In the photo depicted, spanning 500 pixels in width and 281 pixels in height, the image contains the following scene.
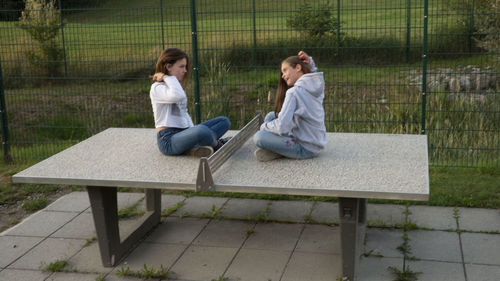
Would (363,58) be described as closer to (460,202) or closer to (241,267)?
(460,202)

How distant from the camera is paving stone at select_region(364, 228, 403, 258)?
4.94m

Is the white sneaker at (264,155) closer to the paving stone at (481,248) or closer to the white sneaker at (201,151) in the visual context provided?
the white sneaker at (201,151)

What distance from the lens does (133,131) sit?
6086mm

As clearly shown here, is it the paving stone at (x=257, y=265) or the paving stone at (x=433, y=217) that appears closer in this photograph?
the paving stone at (x=257, y=265)

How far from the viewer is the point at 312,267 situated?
472 centimetres

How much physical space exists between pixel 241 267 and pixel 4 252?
2144 millimetres

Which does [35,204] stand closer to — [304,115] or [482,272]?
[304,115]

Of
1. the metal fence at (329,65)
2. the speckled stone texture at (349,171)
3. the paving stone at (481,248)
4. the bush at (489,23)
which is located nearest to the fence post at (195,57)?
the metal fence at (329,65)

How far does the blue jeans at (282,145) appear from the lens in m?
4.73

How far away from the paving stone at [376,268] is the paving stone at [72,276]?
2066 millimetres

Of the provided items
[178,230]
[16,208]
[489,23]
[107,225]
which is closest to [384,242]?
[178,230]

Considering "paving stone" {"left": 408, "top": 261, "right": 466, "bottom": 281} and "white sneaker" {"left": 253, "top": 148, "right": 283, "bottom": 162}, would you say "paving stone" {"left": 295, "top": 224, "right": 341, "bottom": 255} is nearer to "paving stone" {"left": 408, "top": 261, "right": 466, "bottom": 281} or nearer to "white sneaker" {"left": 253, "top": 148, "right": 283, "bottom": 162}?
"paving stone" {"left": 408, "top": 261, "right": 466, "bottom": 281}

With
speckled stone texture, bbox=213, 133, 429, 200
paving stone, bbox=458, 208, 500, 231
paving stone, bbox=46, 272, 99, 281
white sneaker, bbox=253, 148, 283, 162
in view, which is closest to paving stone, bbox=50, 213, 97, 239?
paving stone, bbox=46, 272, 99, 281

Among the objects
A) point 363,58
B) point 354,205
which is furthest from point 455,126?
point 354,205
